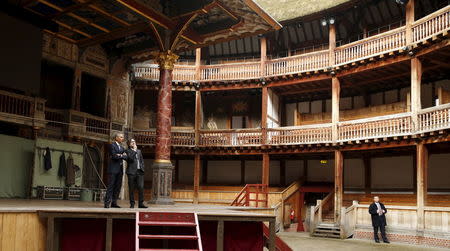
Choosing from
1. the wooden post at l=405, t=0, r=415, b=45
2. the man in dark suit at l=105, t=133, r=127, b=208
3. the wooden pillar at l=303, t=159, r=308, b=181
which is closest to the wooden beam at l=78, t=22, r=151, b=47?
the man in dark suit at l=105, t=133, r=127, b=208

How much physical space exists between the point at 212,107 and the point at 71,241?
22.1m

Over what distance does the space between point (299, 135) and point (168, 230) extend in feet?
53.2

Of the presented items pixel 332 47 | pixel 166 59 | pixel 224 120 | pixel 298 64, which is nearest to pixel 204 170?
pixel 224 120

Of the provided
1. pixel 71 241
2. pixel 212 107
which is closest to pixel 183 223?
pixel 71 241

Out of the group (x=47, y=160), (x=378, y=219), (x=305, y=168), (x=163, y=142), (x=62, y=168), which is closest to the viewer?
(x=163, y=142)

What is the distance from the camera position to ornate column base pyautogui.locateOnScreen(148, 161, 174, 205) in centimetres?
1487

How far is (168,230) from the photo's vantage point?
10.1 m

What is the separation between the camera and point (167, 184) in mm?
15047

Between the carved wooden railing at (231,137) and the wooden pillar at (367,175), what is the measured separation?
218 inches

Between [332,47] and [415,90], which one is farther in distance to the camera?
[332,47]

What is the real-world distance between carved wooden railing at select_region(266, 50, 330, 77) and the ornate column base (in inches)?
484

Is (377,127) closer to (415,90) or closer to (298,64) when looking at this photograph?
(415,90)

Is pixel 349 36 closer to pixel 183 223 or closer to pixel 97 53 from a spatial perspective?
pixel 97 53

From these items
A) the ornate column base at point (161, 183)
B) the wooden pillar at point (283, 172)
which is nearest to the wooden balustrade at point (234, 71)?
the wooden pillar at point (283, 172)
